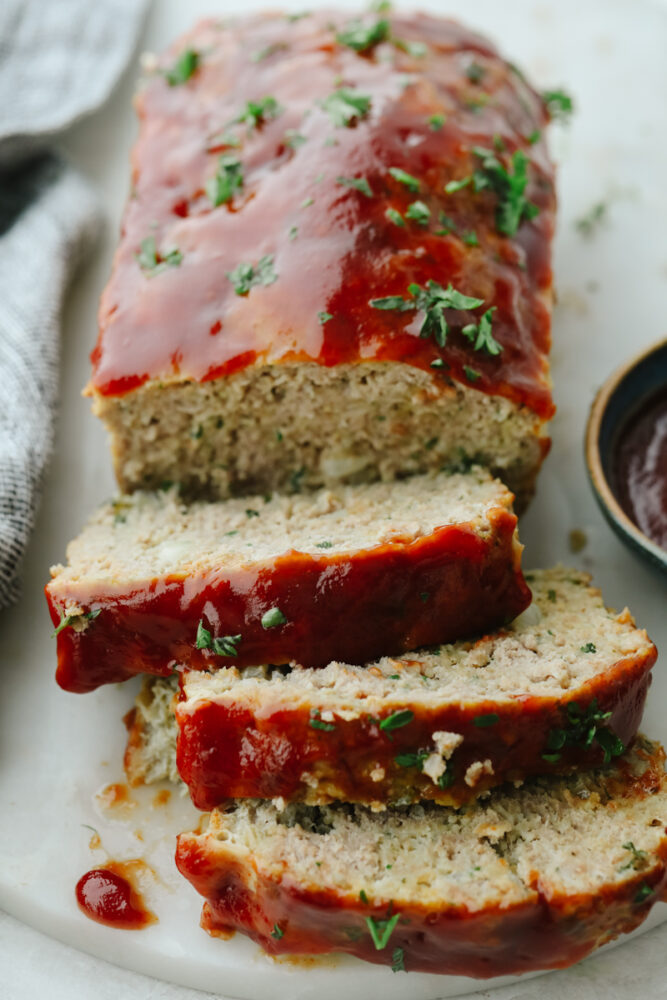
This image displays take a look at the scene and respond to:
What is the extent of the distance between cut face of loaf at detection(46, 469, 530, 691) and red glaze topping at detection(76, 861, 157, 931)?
0.74m

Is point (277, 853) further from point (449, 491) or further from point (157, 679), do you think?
point (449, 491)

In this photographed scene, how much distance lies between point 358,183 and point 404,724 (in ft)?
8.22

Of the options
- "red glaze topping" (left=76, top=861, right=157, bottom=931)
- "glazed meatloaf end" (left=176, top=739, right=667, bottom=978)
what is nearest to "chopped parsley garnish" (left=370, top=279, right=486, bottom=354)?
"glazed meatloaf end" (left=176, top=739, right=667, bottom=978)

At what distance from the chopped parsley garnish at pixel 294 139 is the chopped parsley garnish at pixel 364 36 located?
864mm

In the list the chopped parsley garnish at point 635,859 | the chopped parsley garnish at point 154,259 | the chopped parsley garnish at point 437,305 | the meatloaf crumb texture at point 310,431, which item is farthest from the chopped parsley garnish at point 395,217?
the chopped parsley garnish at point 635,859

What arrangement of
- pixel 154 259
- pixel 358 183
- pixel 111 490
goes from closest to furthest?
pixel 358 183 < pixel 154 259 < pixel 111 490

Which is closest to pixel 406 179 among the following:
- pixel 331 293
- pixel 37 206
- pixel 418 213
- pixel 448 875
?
pixel 418 213

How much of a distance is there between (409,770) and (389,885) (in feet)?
1.28

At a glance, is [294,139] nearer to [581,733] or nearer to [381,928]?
[581,733]

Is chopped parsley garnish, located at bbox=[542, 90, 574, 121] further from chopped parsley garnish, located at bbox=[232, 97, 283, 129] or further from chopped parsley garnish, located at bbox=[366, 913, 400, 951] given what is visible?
chopped parsley garnish, located at bbox=[366, 913, 400, 951]

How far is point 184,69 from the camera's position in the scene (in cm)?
610

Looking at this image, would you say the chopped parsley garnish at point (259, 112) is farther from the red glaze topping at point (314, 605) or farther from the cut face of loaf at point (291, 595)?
the red glaze topping at point (314, 605)

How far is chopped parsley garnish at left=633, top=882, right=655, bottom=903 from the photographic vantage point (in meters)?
3.72

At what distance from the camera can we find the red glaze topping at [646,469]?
503cm
